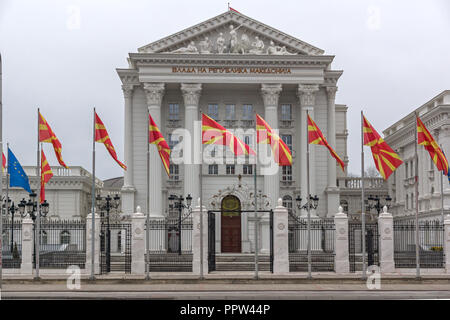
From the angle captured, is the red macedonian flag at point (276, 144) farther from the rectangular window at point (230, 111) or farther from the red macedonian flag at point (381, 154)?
the rectangular window at point (230, 111)

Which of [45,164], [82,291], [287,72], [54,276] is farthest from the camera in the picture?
[287,72]

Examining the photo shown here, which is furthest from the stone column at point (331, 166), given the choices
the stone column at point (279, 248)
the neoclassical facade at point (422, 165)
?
the stone column at point (279, 248)

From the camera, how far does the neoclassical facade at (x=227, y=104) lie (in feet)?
201

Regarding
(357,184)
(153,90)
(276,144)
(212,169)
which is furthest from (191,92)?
(357,184)

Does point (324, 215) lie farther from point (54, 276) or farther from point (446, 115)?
point (54, 276)

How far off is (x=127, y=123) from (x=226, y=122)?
889cm

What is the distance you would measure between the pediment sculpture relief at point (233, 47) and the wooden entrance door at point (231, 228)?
13.0m

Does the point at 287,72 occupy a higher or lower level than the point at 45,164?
higher

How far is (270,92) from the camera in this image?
2434 inches

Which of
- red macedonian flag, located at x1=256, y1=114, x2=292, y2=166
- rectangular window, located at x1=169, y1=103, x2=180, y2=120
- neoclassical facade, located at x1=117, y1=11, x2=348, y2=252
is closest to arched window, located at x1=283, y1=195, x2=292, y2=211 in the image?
neoclassical facade, located at x1=117, y1=11, x2=348, y2=252

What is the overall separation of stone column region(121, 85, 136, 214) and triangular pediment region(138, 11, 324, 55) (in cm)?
472

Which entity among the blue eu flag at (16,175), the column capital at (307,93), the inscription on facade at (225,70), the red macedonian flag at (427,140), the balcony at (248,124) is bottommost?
the blue eu flag at (16,175)
